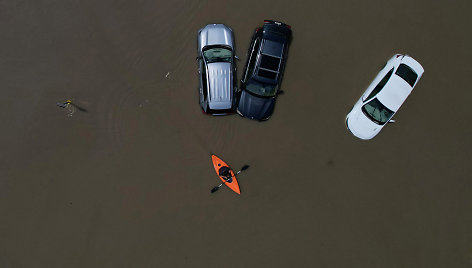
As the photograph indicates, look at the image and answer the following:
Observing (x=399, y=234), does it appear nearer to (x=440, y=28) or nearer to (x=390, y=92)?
(x=390, y=92)

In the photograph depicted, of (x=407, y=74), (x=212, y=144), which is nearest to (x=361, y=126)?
(x=407, y=74)

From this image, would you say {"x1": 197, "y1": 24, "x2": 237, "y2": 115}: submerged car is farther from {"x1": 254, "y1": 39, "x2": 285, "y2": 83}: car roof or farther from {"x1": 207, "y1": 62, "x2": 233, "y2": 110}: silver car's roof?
{"x1": 254, "y1": 39, "x2": 285, "y2": 83}: car roof

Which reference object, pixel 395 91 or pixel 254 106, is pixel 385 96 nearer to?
pixel 395 91

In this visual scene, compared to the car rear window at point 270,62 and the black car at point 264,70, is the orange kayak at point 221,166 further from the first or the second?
the car rear window at point 270,62

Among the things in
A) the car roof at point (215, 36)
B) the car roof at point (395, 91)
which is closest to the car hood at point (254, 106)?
the car roof at point (215, 36)

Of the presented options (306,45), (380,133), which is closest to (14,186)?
(306,45)

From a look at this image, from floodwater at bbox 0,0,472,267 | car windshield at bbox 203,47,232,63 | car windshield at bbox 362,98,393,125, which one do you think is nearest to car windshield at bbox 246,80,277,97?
floodwater at bbox 0,0,472,267
